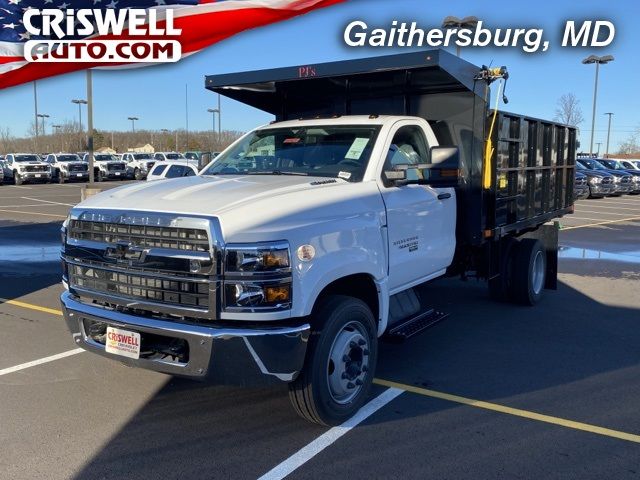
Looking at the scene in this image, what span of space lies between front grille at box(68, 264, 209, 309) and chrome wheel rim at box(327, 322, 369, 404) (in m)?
0.96

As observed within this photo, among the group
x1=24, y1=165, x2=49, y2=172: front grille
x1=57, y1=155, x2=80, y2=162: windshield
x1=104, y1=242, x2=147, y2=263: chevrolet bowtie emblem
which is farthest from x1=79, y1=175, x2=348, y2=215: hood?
x1=57, y1=155, x2=80, y2=162: windshield

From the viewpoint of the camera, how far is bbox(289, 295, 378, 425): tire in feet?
12.7

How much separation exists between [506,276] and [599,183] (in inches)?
932

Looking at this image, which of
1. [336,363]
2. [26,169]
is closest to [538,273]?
[336,363]

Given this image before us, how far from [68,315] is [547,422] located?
3399 mm

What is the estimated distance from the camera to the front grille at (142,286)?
11.8ft

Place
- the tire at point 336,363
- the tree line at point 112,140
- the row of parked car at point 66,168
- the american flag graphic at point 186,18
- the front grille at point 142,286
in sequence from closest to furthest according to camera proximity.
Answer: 1. the front grille at point 142,286
2. the tire at point 336,363
3. the american flag graphic at point 186,18
4. the row of parked car at point 66,168
5. the tree line at point 112,140

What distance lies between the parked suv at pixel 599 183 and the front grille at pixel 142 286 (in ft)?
92.0

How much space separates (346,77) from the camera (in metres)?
5.73

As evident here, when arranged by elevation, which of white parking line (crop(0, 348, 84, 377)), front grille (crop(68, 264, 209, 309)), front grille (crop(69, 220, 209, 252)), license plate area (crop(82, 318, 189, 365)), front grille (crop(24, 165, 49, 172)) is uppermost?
front grille (crop(69, 220, 209, 252))

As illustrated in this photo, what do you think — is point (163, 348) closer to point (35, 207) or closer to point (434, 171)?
point (434, 171)

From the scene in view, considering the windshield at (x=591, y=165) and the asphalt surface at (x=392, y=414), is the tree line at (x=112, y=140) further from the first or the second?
the asphalt surface at (x=392, y=414)

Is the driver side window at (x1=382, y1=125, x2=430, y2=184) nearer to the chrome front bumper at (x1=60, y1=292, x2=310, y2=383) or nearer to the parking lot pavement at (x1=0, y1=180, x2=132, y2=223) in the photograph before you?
the chrome front bumper at (x1=60, y1=292, x2=310, y2=383)

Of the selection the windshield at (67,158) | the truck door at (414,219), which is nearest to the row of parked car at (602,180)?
the truck door at (414,219)
